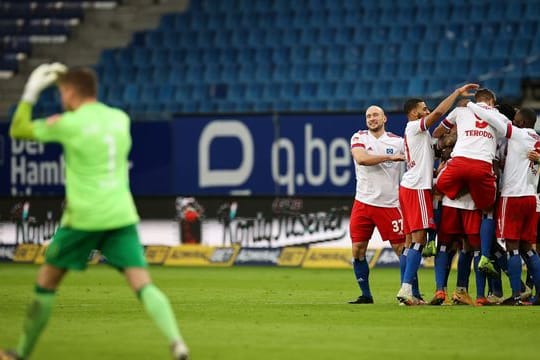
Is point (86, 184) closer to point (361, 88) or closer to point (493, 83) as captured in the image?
point (493, 83)

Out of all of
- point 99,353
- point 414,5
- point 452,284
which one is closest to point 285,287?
point 452,284

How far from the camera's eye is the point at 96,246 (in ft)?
30.6

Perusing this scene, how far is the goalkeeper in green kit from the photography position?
9086mm

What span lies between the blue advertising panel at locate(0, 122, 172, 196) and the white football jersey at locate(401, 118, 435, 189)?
10.1 meters

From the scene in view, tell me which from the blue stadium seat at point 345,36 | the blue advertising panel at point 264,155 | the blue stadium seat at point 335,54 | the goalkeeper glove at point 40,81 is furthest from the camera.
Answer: the blue stadium seat at point 345,36

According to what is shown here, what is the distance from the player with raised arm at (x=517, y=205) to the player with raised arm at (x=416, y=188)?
74 centimetres

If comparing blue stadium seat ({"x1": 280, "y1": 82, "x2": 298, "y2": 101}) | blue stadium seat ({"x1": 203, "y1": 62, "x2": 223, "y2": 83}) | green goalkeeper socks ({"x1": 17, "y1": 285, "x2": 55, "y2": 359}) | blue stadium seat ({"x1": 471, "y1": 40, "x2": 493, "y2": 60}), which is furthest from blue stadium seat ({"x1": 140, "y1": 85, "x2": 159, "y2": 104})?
green goalkeeper socks ({"x1": 17, "y1": 285, "x2": 55, "y2": 359})

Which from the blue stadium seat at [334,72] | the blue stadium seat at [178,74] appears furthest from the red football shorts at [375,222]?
the blue stadium seat at [178,74]

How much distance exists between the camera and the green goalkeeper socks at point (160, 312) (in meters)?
8.70

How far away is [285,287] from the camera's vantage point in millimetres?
17312

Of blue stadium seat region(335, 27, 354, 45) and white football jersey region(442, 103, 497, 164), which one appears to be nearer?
white football jersey region(442, 103, 497, 164)

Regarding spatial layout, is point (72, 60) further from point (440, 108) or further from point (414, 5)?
point (440, 108)

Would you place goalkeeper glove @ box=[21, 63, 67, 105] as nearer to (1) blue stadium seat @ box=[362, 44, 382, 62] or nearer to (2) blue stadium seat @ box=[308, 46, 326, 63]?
(1) blue stadium seat @ box=[362, 44, 382, 62]

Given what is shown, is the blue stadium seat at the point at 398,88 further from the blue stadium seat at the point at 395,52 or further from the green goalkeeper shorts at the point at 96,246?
the green goalkeeper shorts at the point at 96,246
